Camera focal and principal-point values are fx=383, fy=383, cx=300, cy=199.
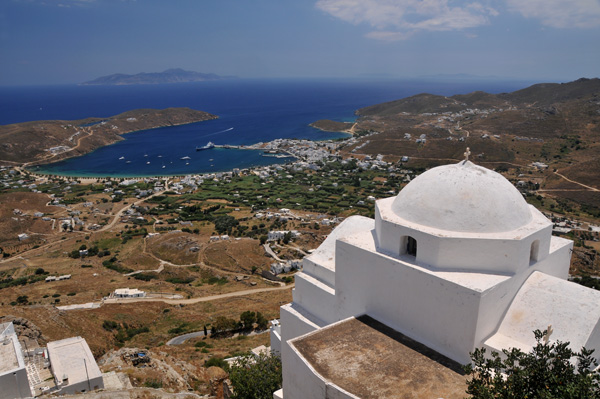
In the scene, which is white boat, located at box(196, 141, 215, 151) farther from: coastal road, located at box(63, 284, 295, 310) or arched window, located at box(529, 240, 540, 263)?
arched window, located at box(529, 240, 540, 263)

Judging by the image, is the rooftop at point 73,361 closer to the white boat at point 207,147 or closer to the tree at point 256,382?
the tree at point 256,382

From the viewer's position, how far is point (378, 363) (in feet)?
27.6

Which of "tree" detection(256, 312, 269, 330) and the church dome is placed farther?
"tree" detection(256, 312, 269, 330)

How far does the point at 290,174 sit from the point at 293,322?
209 feet

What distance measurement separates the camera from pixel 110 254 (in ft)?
126

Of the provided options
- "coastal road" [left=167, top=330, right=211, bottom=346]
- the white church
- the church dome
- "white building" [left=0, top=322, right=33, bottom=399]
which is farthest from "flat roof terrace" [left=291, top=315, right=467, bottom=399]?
"coastal road" [left=167, top=330, right=211, bottom=346]

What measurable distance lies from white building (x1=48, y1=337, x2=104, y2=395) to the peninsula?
88.3m

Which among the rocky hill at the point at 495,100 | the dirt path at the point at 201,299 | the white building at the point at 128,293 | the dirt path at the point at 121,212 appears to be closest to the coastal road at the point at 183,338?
the dirt path at the point at 201,299

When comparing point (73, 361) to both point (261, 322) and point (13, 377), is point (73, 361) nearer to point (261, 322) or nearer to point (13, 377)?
point (13, 377)

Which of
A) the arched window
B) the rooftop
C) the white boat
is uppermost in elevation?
the arched window

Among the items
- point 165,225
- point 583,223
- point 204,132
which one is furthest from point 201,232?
point 204,132

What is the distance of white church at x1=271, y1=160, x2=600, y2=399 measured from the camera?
8.12 meters

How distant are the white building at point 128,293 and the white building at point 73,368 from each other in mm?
11843

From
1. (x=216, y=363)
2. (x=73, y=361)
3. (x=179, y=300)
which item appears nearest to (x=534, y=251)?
(x=216, y=363)
